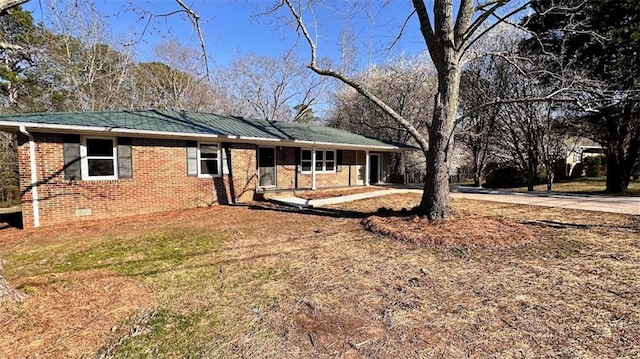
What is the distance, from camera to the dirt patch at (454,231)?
5.48m

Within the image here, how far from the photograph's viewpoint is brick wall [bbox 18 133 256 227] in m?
7.79

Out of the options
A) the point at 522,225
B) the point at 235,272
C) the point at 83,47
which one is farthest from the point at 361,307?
the point at 83,47

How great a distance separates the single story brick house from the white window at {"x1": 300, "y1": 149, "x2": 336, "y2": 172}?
89 mm

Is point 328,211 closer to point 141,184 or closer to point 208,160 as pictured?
point 208,160

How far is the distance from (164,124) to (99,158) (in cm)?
211

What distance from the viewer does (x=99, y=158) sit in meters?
8.57

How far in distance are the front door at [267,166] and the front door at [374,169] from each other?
723 cm

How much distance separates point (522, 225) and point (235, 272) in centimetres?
631

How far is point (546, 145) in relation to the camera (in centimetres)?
1636

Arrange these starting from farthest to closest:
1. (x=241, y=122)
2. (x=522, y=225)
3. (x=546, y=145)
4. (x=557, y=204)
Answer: (x=546, y=145) < (x=241, y=122) < (x=557, y=204) < (x=522, y=225)

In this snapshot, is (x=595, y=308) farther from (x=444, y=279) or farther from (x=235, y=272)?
(x=235, y=272)

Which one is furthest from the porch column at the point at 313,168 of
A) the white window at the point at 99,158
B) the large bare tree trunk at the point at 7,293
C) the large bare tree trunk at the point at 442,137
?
the large bare tree trunk at the point at 7,293

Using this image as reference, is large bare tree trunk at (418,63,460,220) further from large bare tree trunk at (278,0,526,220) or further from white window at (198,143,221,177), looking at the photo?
white window at (198,143,221,177)

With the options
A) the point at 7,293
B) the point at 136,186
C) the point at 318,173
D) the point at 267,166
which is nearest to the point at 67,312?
the point at 7,293
